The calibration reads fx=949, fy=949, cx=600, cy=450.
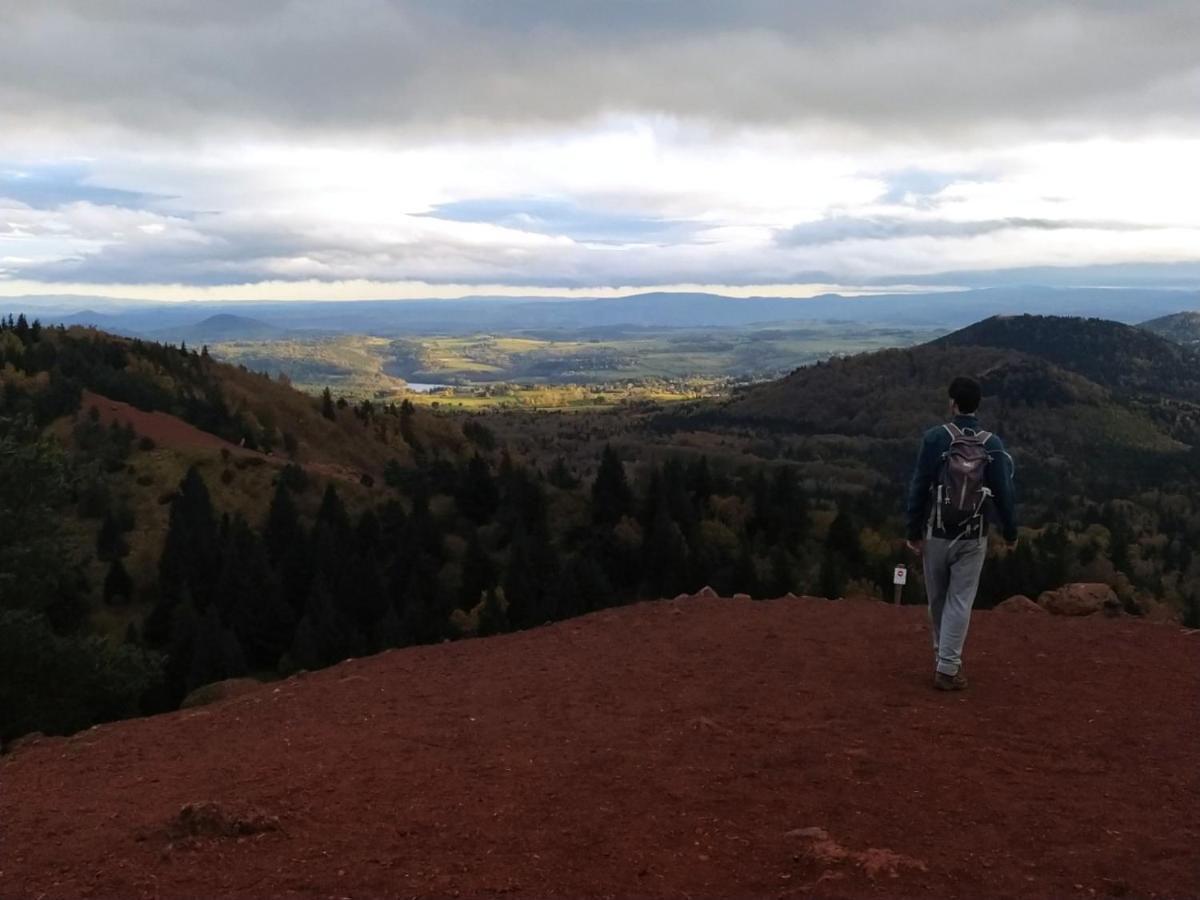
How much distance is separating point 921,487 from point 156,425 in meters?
82.1

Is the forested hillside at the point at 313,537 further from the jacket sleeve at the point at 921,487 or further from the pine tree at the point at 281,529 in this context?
the jacket sleeve at the point at 921,487

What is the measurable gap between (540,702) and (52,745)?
5419 mm

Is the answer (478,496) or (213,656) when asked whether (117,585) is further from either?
A: (478,496)

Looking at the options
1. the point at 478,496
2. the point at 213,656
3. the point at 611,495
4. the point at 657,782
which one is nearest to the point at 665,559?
the point at 611,495

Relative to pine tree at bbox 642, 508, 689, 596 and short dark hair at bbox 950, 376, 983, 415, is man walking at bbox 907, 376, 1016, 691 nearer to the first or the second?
short dark hair at bbox 950, 376, 983, 415

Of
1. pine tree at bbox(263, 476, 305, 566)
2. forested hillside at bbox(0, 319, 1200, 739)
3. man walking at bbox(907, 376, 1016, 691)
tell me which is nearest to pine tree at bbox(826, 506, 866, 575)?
forested hillside at bbox(0, 319, 1200, 739)

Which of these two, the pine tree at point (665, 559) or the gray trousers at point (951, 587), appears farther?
the pine tree at point (665, 559)

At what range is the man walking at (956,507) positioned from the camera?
9.57m

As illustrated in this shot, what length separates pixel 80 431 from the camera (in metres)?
71.2

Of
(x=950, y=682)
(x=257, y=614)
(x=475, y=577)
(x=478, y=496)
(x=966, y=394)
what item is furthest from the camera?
(x=478, y=496)

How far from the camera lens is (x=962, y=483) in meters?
9.57

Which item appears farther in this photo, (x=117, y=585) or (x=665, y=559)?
(x=665, y=559)

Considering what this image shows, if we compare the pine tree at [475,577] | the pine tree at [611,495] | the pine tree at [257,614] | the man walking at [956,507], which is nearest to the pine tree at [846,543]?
the pine tree at [611,495]

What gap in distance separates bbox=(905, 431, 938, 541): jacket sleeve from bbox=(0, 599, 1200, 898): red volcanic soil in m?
1.81
